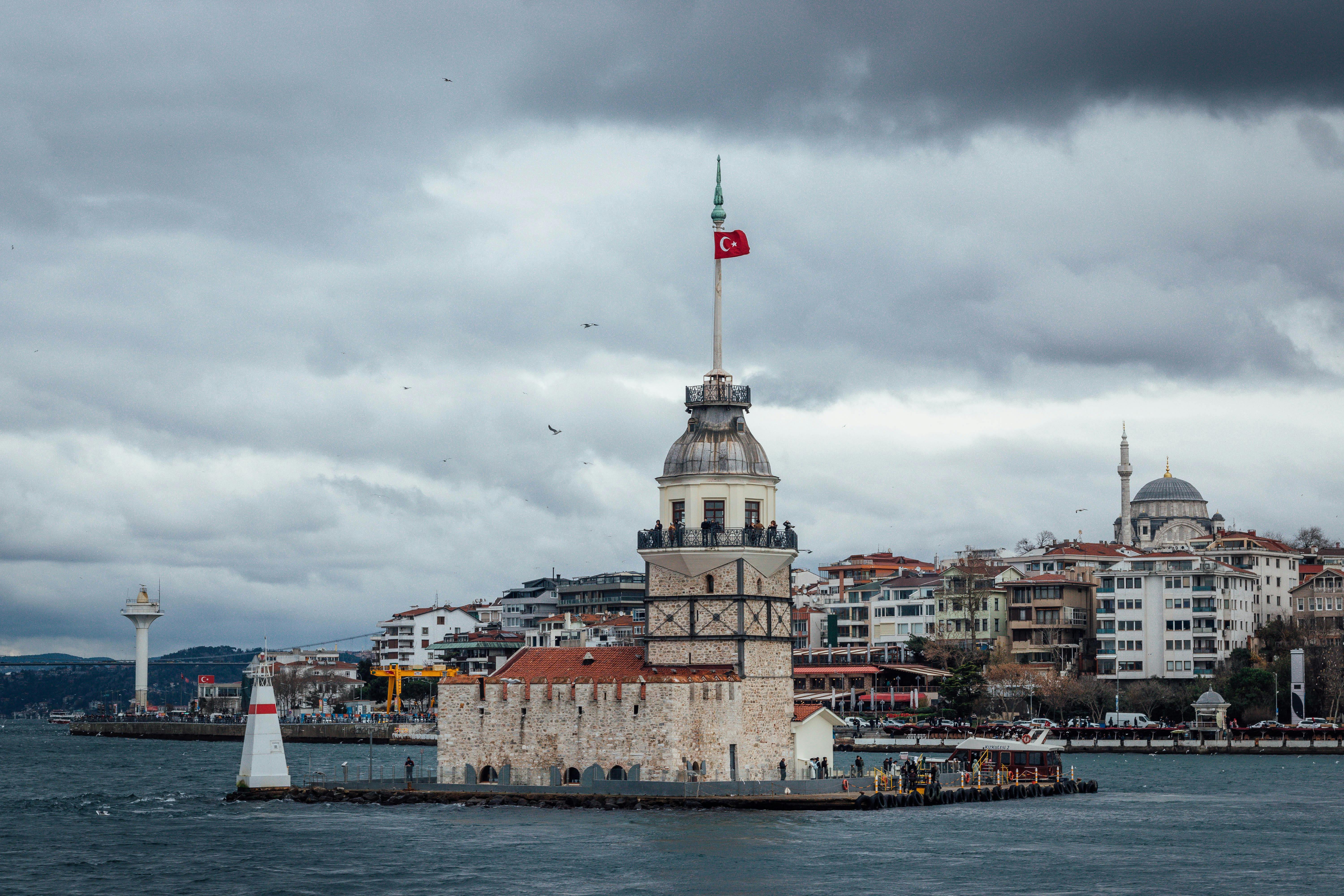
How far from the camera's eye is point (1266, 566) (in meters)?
122

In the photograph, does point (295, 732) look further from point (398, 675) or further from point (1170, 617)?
point (1170, 617)

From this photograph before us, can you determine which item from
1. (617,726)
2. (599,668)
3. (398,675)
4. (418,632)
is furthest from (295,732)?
(617,726)

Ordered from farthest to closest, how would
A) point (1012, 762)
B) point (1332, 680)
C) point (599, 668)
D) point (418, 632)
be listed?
point (418, 632)
point (1332, 680)
point (1012, 762)
point (599, 668)

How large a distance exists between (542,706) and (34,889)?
1644 centimetres

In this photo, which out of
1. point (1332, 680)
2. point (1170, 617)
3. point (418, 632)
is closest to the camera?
point (1332, 680)

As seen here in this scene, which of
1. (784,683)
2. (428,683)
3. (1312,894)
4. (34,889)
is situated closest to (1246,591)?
(428,683)

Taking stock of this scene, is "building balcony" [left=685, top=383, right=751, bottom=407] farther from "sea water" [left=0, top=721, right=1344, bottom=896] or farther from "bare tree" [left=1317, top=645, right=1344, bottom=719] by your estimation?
"bare tree" [left=1317, top=645, right=1344, bottom=719]

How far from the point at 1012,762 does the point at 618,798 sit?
19532mm

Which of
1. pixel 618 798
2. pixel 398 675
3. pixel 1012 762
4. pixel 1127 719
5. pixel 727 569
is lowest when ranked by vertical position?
pixel 618 798

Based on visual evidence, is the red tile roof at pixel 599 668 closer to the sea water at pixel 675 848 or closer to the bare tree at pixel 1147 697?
the sea water at pixel 675 848

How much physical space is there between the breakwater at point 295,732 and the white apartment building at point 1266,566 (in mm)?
52837

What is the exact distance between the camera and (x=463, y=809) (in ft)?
174

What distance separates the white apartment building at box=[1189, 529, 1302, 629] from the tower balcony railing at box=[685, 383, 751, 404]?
70.3 m

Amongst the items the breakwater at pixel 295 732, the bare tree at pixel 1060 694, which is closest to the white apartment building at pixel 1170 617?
the bare tree at pixel 1060 694
